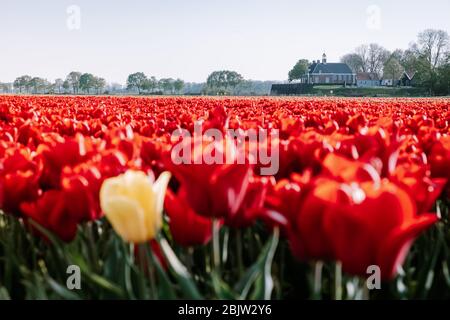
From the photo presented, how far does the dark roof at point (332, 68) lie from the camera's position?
11469 centimetres

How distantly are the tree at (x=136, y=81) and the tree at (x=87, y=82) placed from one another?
876cm

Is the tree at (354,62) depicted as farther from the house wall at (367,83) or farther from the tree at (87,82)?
the tree at (87,82)

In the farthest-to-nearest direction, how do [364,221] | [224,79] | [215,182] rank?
[224,79]
[215,182]
[364,221]

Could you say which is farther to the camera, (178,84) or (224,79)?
(178,84)

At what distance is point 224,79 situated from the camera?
429 feet

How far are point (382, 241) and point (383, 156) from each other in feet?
3.30

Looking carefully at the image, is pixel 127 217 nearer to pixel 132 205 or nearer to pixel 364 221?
pixel 132 205

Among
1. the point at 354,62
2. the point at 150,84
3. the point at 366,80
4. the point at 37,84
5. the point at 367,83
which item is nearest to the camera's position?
the point at 366,80

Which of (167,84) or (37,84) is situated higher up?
(37,84)

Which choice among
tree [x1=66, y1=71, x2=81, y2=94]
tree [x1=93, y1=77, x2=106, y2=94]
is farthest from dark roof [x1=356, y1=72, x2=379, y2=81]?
tree [x1=66, y1=71, x2=81, y2=94]

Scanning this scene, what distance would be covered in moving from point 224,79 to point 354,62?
93.9 ft

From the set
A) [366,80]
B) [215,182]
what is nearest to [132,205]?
[215,182]

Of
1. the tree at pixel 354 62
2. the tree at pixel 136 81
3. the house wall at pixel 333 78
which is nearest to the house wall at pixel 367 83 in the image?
the house wall at pixel 333 78
